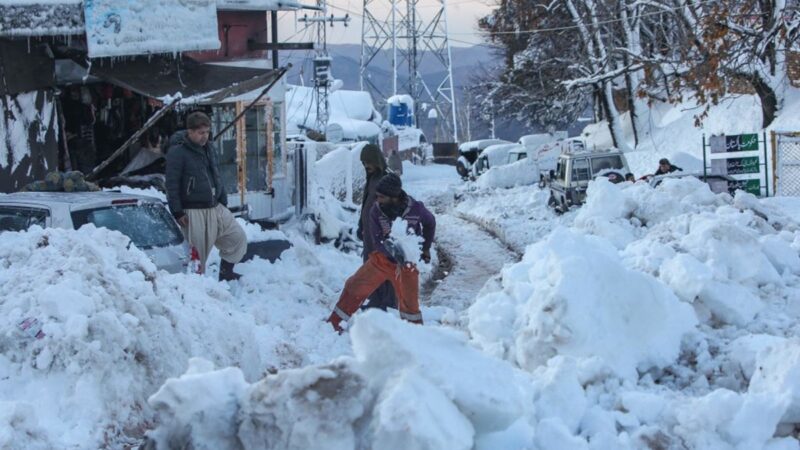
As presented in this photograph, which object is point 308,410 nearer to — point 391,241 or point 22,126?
point 391,241

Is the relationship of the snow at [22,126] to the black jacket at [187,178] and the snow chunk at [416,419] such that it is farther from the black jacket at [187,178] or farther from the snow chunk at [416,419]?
the snow chunk at [416,419]

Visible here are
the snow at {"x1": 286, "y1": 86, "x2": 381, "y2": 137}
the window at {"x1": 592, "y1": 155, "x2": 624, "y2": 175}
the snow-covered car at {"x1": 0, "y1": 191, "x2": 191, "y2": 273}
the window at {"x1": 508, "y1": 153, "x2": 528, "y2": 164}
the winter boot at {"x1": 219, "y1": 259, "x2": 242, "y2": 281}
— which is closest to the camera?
the snow-covered car at {"x1": 0, "y1": 191, "x2": 191, "y2": 273}

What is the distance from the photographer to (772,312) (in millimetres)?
7211

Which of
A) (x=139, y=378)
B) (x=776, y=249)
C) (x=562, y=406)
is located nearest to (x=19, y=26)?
(x=139, y=378)

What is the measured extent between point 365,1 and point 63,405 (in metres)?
48.5

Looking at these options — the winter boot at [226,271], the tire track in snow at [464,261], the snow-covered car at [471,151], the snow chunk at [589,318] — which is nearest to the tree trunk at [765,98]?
the tire track in snow at [464,261]

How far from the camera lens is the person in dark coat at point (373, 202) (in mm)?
9541

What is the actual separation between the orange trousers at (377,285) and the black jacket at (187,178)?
69.5 inches

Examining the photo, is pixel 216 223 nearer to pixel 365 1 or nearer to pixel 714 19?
pixel 714 19

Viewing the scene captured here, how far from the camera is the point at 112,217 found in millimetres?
8133

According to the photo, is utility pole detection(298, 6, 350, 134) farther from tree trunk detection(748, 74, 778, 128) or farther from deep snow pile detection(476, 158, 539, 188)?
tree trunk detection(748, 74, 778, 128)

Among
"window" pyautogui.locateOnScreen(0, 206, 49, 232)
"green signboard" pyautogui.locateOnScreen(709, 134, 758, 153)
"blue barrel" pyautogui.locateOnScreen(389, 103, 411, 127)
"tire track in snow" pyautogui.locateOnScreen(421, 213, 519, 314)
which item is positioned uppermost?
"blue barrel" pyautogui.locateOnScreen(389, 103, 411, 127)

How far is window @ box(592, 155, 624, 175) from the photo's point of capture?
75.2 feet

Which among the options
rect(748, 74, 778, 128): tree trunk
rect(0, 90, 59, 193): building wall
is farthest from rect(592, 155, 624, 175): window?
rect(0, 90, 59, 193): building wall
